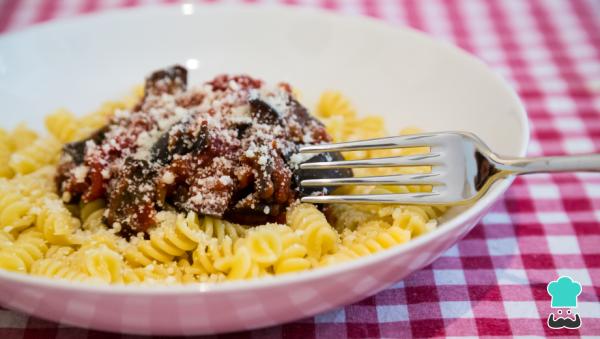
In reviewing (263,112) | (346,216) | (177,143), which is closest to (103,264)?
(177,143)

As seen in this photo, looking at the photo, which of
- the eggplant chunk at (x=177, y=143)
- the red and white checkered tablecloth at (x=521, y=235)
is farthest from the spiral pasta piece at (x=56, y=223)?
the eggplant chunk at (x=177, y=143)

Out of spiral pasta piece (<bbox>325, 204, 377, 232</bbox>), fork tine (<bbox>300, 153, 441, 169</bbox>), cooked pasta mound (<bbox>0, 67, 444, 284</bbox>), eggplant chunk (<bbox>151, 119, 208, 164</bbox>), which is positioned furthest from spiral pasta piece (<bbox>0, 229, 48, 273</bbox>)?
spiral pasta piece (<bbox>325, 204, 377, 232</bbox>)

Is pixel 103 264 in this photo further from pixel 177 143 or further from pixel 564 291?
pixel 564 291

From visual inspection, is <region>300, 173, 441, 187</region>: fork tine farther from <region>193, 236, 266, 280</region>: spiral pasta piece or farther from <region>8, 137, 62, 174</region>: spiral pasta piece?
<region>8, 137, 62, 174</region>: spiral pasta piece

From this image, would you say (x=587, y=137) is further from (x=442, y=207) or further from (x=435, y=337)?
(x=435, y=337)

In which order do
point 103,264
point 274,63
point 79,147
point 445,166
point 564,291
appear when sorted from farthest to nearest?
point 274,63, point 79,147, point 564,291, point 445,166, point 103,264

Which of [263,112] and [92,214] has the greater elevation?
[263,112]

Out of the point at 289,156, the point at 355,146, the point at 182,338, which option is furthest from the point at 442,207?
the point at 182,338
